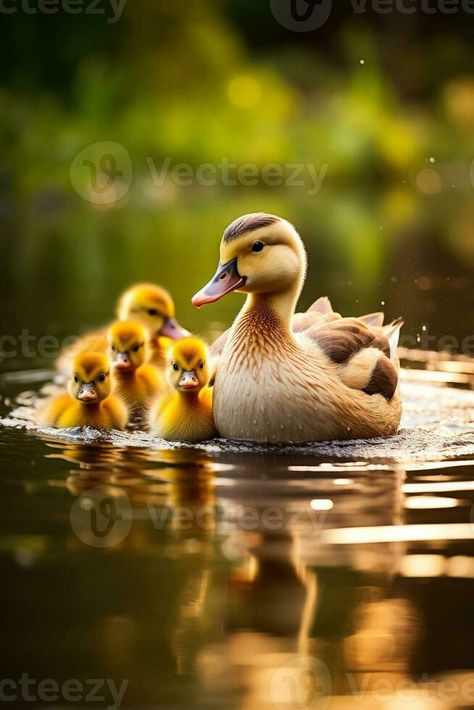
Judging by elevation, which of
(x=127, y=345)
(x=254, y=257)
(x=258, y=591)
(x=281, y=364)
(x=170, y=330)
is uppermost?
(x=254, y=257)

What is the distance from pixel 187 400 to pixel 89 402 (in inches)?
15.5

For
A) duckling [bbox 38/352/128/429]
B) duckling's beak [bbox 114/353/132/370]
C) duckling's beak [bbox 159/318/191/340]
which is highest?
duckling's beak [bbox 159/318/191/340]

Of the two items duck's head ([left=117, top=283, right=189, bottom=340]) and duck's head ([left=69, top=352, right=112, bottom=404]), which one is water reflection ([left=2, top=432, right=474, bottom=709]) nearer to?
duck's head ([left=69, top=352, right=112, bottom=404])

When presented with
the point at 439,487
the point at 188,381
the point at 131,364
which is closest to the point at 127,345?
the point at 131,364

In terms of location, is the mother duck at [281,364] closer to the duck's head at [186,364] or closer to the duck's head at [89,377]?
the duck's head at [186,364]

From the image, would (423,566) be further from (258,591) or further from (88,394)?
(88,394)

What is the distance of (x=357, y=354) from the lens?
585cm

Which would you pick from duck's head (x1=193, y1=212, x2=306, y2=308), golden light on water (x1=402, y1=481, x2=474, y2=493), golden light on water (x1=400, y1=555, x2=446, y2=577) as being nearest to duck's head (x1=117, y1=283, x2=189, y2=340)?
duck's head (x1=193, y1=212, x2=306, y2=308)

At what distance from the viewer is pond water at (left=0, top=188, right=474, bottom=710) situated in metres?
3.22

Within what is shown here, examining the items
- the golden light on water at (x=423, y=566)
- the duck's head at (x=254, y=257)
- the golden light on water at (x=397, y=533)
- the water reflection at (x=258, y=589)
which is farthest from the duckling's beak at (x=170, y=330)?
the golden light on water at (x=423, y=566)

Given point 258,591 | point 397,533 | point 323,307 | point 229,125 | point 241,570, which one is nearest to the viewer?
point 258,591

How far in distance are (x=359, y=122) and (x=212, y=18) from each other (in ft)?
14.9

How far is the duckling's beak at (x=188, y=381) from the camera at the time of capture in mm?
5746

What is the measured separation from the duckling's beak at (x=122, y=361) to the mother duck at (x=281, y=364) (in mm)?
644
